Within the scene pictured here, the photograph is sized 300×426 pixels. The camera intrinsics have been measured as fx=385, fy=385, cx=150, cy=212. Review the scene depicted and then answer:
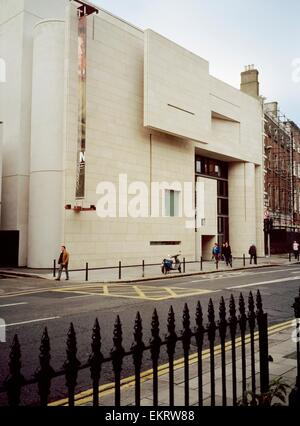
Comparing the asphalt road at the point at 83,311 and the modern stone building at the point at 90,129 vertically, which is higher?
the modern stone building at the point at 90,129

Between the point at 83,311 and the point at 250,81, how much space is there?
4162 centimetres

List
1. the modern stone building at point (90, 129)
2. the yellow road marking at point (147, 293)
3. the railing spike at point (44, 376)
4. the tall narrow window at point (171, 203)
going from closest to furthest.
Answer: the railing spike at point (44, 376) < the yellow road marking at point (147, 293) < the modern stone building at point (90, 129) < the tall narrow window at point (171, 203)

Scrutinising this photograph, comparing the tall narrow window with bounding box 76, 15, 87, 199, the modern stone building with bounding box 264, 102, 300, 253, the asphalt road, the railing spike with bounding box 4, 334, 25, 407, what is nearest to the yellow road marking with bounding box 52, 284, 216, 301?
the asphalt road

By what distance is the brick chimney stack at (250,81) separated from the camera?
1773 inches

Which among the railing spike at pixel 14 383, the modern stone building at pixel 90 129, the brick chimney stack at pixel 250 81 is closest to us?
the railing spike at pixel 14 383

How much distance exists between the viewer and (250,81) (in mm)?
45375

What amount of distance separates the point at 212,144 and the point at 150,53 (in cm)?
1174

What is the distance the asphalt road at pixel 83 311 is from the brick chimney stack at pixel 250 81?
3309 cm

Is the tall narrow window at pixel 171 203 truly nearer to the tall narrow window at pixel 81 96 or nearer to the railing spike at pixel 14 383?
the tall narrow window at pixel 81 96

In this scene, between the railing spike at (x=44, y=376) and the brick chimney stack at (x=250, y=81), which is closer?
the railing spike at (x=44, y=376)

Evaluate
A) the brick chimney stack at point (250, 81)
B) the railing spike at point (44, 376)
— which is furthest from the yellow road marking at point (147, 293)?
the brick chimney stack at point (250, 81)

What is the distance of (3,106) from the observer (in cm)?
2966
